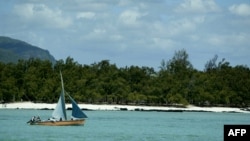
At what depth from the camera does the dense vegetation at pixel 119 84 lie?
13900 cm

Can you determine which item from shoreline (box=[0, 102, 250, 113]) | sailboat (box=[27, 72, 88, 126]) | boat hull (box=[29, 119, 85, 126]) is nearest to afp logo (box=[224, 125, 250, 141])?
sailboat (box=[27, 72, 88, 126])

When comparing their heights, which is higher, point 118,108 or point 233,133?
point 118,108

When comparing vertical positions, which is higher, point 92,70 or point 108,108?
point 92,70

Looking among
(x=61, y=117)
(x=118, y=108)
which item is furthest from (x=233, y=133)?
(x=118, y=108)

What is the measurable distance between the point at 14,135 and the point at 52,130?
350 inches

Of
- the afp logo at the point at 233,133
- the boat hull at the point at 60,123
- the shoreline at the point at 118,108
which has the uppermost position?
the shoreline at the point at 118,108

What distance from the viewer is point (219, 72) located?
538ft

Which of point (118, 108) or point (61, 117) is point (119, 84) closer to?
point (118, 108)

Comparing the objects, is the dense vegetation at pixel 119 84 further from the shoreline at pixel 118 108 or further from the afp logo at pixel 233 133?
the afp logo at pixel 233 133

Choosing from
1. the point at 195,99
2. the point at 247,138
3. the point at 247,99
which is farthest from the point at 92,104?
the point at 247,138

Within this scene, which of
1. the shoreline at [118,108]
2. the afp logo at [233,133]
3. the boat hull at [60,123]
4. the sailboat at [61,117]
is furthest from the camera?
the shoreline at [118,108]

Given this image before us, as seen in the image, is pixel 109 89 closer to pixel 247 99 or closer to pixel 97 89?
pixel 97 89

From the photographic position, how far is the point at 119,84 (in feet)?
468

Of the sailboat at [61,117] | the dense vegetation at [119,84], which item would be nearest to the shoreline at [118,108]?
the dense vegetation at [119,84]
